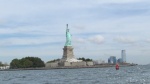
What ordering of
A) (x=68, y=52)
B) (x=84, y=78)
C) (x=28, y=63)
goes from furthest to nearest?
1. (x=28, y=63)
2. (x=68, y=52)
3. (x=84, y=78)

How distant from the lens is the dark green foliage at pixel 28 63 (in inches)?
7274

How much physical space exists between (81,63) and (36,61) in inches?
1076

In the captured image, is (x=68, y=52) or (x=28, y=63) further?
(x=28, y=63)

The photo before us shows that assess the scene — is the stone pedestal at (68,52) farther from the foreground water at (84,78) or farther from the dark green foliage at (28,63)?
the foreground water at (84,78)

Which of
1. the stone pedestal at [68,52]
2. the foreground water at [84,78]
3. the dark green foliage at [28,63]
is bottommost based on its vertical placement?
the foreground water at [84,78]

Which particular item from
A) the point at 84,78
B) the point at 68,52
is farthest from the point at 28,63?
the point at 84,78

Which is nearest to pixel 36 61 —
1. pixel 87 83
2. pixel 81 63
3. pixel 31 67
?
pixel 31 67

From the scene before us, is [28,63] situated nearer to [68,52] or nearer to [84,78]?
[68,52]

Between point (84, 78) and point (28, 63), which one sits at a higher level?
point (28, 63)

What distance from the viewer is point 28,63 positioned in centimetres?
18450

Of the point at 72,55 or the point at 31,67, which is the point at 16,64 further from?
the point at 72,55

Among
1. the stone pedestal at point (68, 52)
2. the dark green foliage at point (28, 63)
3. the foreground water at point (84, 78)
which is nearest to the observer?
the foreground water at point (84, 78)

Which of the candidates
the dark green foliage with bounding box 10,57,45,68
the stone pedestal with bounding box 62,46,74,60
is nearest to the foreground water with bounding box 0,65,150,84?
the stone pedestal with bounding box 62,46,74,60

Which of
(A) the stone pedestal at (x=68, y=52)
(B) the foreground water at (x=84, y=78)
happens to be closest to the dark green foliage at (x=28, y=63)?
(A) the stone pedestal at (x=68, y=52)
